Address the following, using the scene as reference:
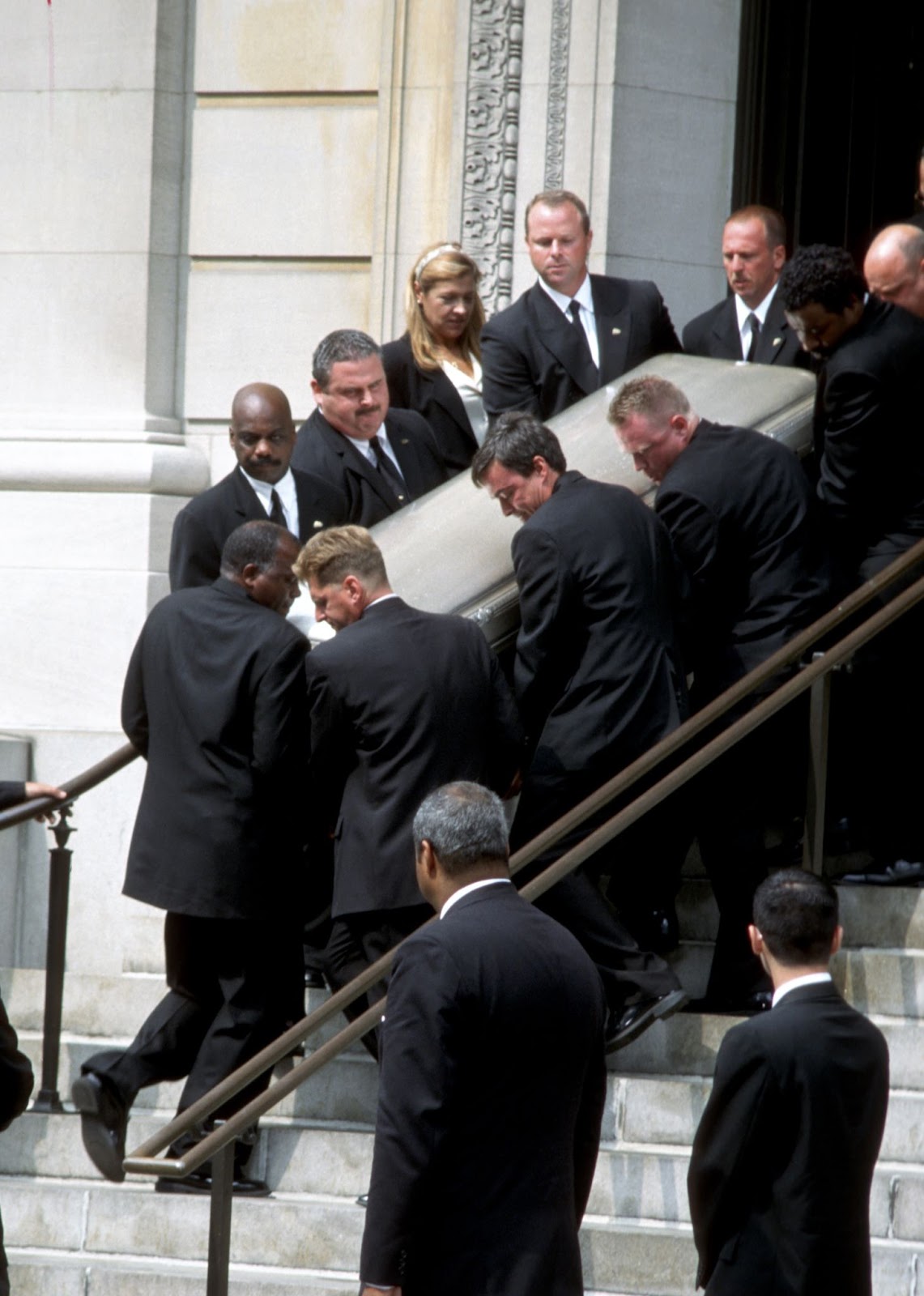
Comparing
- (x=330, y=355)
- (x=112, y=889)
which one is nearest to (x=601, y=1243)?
(x=330, y=355)

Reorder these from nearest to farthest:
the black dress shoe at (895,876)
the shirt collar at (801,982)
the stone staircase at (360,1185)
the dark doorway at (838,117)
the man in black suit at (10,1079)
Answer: the shirt collar at (801,982)
the man in black suit at (10,1079)
the stone staircase at (360,1185)
the black dress shoe at (895,876)
the dark doorway at (838,117)

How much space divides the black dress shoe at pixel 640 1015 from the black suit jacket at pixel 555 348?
2526 millimetres

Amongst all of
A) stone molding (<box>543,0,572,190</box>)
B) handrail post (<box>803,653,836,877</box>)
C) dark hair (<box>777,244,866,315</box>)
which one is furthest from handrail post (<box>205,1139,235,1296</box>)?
stone molding (<box>543,0,572,190</box>)

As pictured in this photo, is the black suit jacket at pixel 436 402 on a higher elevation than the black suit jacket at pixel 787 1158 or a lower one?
higher

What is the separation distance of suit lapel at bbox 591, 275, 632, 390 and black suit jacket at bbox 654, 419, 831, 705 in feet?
4.29

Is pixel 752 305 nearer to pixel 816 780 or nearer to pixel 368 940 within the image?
pixel 816 780

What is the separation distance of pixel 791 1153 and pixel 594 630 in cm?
240

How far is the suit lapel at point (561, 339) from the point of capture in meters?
8.41

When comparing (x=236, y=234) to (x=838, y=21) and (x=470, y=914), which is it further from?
(x=470, y=914)

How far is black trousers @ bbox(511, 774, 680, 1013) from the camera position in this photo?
665 centimetres

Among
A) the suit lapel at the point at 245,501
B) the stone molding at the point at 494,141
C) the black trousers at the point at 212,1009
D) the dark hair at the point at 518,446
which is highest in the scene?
the stone molding at the point at 494,141

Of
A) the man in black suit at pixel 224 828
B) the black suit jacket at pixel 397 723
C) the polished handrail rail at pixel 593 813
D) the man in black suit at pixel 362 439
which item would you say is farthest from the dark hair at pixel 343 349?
the polished handrail rail at pixel 593 813

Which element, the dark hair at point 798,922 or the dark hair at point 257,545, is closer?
the dark hair at point 798,922

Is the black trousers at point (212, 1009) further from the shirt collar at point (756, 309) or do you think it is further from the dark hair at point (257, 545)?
the shirt collar at point (756, 309)
